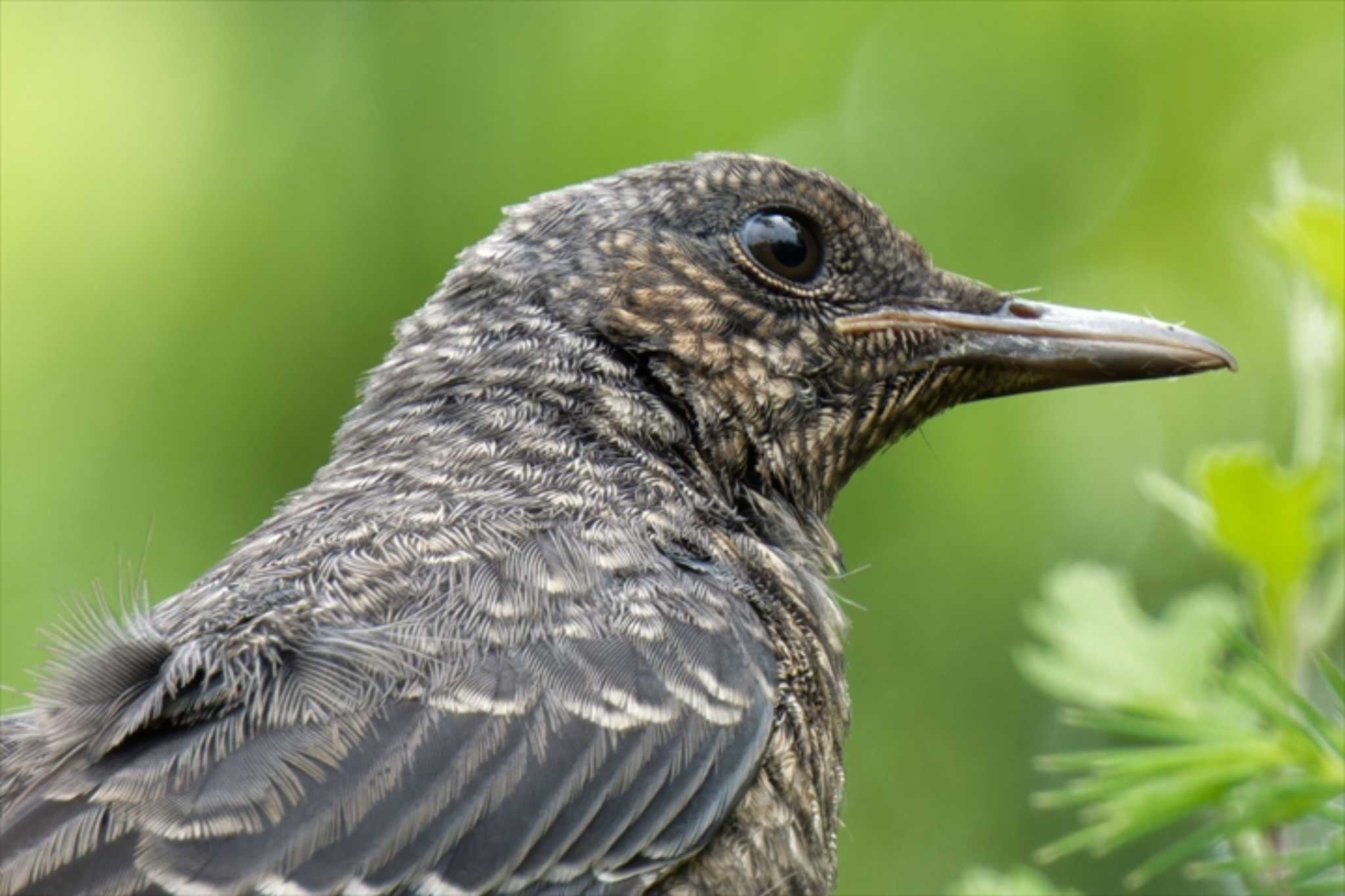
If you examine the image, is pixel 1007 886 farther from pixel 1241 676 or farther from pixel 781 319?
pixel 781 319

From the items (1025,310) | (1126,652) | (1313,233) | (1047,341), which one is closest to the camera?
(1313,233)

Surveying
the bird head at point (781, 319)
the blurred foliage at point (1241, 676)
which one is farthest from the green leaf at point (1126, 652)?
the bird head at point (781, 319)

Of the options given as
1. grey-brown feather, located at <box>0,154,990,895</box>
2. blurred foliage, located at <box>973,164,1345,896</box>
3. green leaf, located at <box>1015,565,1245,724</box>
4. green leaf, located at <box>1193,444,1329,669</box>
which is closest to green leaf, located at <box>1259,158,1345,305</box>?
blurred foliage, located at <box>973,164,1345,896</box>

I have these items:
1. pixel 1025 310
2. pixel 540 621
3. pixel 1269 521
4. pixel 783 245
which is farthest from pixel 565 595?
pixel 1025 310

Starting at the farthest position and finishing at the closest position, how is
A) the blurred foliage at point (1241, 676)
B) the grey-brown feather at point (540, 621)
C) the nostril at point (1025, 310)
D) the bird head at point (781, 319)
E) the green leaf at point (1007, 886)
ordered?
the nostril at point (1025, 310) → the bird head at point (781, 319) → the grey-brown feather at point (540, 621) → the green leaf at point (1007, 886) → the blurred foliage at point (1241, 676)

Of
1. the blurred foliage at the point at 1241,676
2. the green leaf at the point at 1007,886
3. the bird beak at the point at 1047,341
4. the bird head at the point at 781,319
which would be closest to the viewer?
the blurred foliage at the point at 1241,676

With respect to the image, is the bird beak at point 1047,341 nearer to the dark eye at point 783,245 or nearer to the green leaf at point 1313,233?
the dark eye at point 783,245

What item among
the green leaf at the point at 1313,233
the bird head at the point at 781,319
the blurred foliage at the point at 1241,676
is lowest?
the blurred foliage at the point at 1241,676

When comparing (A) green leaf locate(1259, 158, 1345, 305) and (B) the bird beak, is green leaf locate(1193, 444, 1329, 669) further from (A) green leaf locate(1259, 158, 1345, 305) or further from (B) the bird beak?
(B) the bird beak

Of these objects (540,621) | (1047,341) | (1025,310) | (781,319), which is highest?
(1025,310)
